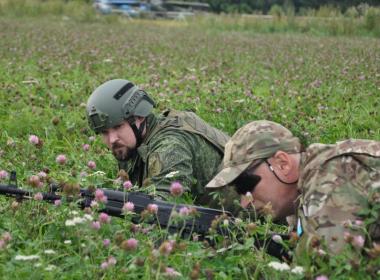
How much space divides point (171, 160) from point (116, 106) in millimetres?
522

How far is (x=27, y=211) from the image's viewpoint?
3756mm

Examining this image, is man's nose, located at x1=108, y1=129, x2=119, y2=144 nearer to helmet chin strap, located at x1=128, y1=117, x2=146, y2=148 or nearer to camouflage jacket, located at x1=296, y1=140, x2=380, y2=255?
helmet chin strap, located at x1=128, y1=117, x2=146, y2=148

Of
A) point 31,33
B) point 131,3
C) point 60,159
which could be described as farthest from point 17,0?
point 60,159

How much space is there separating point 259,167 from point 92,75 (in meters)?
7.13

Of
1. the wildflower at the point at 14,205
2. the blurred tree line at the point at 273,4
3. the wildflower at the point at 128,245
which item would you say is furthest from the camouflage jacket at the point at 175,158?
the blurred tree line at the point at 273,4

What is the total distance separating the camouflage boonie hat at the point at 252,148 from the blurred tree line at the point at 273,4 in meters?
20.6

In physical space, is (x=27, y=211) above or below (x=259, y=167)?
below

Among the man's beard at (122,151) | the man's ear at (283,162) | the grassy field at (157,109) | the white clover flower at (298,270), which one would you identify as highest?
the man's ear at (283,162)

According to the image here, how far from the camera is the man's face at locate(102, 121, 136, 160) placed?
190 inches

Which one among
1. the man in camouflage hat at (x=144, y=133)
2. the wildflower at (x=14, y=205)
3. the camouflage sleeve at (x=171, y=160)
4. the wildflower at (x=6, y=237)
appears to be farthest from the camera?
the man in camouflage hat at (x=144, y=133)

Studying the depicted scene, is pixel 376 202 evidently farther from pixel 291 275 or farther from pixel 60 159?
pixel 60 159

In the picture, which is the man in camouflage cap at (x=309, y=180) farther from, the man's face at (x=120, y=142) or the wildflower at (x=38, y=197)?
the man's face at (x=120, y=142)

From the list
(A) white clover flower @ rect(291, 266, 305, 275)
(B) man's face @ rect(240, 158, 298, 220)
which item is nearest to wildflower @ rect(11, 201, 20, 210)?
(B) man's face @ rect(240, 158, 298, 220)

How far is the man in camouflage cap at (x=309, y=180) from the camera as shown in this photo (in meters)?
3.17
